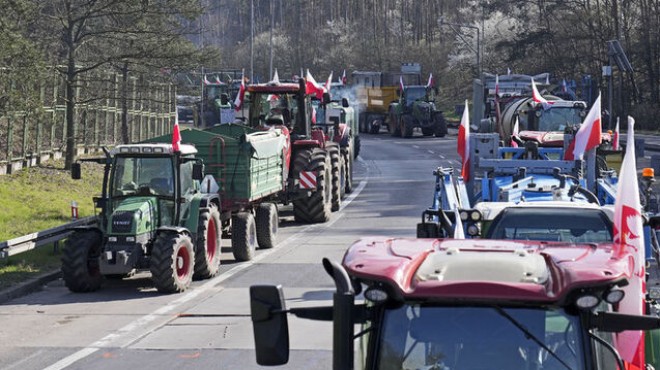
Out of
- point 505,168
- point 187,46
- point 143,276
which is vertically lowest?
point 143,276

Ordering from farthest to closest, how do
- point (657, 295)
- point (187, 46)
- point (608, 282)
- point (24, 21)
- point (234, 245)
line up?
point (187, 46) < point (24, 21) < point (234, 245) < point (657, 295) < point (608, 282)

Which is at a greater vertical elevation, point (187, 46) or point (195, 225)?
point (187, 46)

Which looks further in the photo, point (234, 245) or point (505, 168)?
point (234, 245)

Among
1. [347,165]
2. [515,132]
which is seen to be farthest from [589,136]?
[347,165]

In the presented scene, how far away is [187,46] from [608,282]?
110 feet

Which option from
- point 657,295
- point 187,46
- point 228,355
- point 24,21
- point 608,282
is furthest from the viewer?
point 187,46

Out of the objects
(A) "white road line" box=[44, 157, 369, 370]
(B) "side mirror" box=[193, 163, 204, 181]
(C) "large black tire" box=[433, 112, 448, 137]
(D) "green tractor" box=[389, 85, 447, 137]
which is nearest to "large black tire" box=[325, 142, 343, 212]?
(A) "white road line" box=[44, 157, 369, 370]

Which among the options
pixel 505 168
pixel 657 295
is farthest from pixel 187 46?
pixel 657 295

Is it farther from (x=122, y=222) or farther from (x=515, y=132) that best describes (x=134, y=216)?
(x=515, y=132)

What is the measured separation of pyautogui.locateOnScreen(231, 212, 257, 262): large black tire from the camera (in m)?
A: 21.5

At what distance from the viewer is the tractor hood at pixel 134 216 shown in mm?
17953

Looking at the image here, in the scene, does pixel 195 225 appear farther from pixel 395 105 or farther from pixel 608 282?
pixel 395 105

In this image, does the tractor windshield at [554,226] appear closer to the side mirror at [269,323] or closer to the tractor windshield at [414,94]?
the side mirror at [269,323]

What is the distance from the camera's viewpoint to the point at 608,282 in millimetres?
5266
